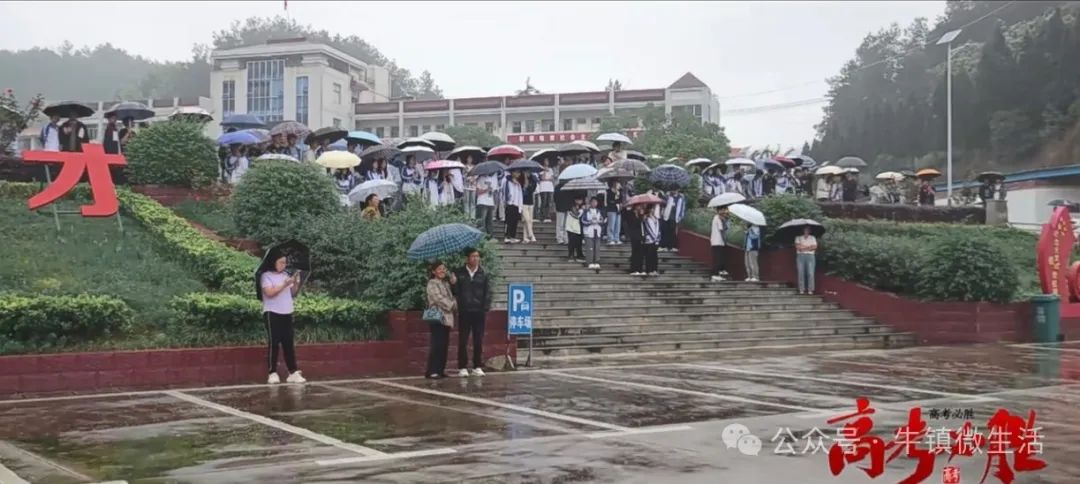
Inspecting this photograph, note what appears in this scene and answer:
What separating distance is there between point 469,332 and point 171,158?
26.5ft

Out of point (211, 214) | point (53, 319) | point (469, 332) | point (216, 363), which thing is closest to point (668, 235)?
point (211, 214)

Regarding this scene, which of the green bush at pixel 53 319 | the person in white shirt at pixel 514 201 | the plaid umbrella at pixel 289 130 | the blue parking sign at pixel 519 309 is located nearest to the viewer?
the green bush at pixel 53 319

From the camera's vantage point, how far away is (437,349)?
35.3 ft

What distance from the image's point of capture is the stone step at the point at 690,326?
1358 cm

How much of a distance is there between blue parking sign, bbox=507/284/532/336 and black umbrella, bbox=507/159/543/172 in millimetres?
5861

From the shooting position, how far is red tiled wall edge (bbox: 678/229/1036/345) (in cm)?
1608

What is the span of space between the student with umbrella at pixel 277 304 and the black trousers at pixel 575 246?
288 inches

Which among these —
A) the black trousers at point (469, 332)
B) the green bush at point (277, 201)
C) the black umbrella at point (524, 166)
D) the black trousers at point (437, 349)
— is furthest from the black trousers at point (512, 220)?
the black trousers at point (437, 349)

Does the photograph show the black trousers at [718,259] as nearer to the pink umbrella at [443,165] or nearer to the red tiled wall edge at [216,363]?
the pink umbrella at [443,165]

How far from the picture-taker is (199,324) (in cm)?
1059

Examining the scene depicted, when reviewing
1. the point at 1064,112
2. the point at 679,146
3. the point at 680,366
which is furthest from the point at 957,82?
the point at 680,366

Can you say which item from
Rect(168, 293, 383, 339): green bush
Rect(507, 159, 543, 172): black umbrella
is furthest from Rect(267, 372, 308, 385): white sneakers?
Rect(507, 159, 543, 172): black umbrella

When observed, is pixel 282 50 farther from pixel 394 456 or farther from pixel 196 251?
A: pixel 394 456

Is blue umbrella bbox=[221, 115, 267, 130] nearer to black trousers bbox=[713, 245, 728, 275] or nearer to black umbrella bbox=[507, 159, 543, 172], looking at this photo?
black umbrella bbox=[507, 159, 543, 172]
